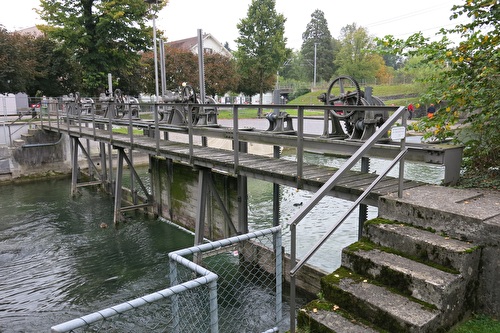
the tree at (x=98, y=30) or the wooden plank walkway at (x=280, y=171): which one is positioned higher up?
the tree at (x=98, y=30)

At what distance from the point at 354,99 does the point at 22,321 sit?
6.95 metres

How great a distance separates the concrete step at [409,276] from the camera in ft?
10.1

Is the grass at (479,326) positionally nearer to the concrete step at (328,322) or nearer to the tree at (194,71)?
the concrete step at (328,322)

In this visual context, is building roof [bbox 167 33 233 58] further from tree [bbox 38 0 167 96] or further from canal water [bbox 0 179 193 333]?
canal water [bbox 0 179 193 333]

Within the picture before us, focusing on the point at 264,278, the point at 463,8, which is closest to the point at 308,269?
the point at 264,278

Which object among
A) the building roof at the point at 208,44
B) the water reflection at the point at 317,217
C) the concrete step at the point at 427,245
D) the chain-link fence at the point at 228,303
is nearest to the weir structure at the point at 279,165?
the concrete step at the point at 427,245

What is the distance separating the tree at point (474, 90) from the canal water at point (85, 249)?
411cm

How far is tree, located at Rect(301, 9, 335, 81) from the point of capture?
69.5 meters

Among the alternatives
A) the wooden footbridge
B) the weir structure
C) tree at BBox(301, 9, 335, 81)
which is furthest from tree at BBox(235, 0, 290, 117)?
tree at BBox(301, 9, 335, 81)

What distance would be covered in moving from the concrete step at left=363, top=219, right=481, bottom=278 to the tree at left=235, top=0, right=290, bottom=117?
3294cm

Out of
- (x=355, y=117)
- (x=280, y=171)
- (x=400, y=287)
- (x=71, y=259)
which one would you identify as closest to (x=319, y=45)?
(x=71, y=259)

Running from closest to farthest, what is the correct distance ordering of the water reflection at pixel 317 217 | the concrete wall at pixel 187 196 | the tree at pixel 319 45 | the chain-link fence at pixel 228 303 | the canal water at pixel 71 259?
1. the chain-link fence at pixel 228 303
2. the canal water at pixel 71 259
3. the concrete wall at pixel 187 196
4. the water reflection at pixel 317 217
5. the tree at pixel 319 45

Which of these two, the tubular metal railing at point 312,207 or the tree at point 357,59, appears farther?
the tree at point 357,59

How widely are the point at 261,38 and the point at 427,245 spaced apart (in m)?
33.8
